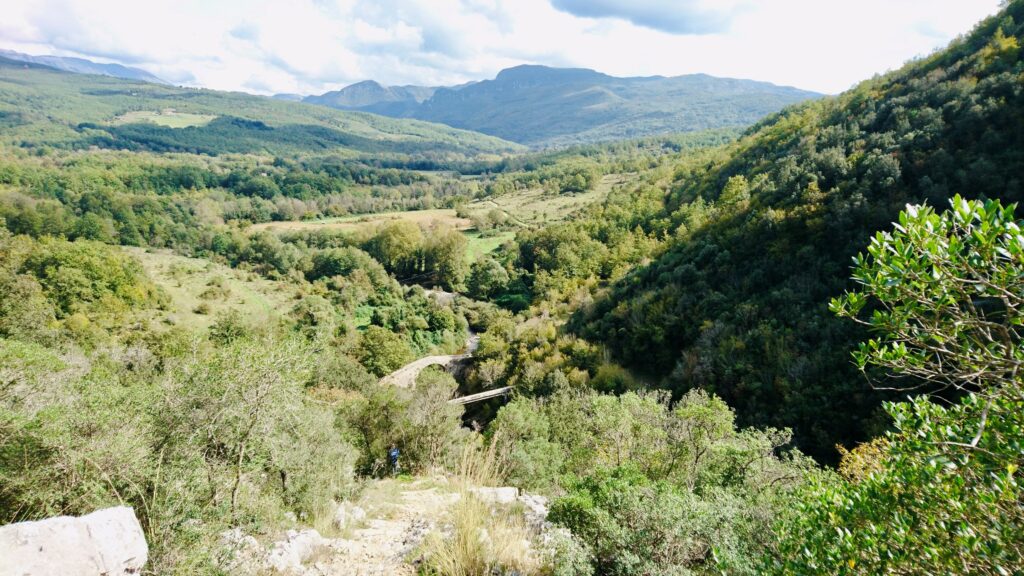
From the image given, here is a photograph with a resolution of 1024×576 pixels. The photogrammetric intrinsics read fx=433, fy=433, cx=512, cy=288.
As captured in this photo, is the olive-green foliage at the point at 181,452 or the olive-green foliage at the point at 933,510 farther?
the olive-green foliage at the point at 181,452

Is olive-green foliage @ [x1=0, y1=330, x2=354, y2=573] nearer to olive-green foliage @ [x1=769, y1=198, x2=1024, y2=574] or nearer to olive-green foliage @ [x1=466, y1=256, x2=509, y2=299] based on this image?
olive-green foliage @ [x1=769, y1=198, x2=1024, y2=574]

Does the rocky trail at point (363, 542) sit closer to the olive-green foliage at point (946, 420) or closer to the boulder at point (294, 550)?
the boulder at point (294, 550)

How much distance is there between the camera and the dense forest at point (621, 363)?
12.0 feet

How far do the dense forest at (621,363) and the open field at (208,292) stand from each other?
497 millimetres

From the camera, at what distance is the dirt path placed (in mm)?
6594

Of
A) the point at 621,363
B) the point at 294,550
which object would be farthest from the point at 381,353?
the point at 294,550

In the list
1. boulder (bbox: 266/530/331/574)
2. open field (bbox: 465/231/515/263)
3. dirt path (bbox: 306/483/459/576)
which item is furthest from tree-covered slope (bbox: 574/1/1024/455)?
open field (bbox: 465/231/515/263)

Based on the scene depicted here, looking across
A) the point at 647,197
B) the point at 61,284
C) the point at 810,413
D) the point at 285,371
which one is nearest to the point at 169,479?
the point at 285,371

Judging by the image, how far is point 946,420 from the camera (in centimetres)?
407

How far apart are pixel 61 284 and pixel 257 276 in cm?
2108

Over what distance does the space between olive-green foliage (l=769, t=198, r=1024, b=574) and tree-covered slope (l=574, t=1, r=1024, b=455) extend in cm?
1629

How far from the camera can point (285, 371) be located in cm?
791

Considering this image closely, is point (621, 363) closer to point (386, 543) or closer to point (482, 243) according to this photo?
point (386, 543)

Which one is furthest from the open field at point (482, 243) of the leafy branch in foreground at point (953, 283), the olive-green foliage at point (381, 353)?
the leafy branch in foreground at point (953, 283)
